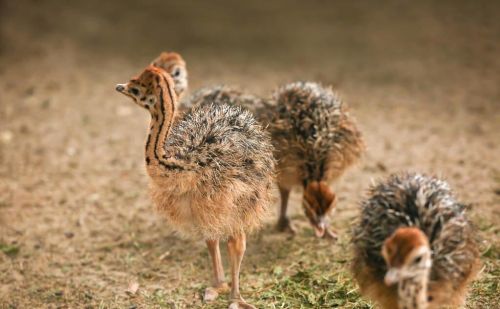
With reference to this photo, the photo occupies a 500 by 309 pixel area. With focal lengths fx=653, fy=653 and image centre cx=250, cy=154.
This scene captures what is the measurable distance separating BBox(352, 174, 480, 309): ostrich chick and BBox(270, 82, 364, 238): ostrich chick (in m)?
1.12

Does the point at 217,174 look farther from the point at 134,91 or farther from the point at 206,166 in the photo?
the point at 134,91

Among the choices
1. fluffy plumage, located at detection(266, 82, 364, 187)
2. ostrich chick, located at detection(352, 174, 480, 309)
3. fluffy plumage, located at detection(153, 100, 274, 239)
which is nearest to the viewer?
ostrich chick, located at detection(352, 174, 480, 309)

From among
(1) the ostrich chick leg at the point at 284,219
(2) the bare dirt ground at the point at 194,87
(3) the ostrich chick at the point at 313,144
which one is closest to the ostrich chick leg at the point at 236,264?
(2) the bare dirt ground at the point at 194,87

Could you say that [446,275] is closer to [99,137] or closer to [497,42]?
[99,137]

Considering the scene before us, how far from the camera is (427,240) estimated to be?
3615 millimetres

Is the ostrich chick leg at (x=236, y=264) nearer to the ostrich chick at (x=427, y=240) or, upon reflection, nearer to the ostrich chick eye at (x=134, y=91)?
the ostrich chick at (x=427, y=240)

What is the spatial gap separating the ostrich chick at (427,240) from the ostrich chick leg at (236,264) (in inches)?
37.5

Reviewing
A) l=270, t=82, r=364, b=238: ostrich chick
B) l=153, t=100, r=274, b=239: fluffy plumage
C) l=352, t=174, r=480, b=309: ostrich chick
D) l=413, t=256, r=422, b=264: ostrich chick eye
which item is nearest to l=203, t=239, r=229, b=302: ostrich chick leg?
l=153, t=100, r=274, b=239: fluffy plumage

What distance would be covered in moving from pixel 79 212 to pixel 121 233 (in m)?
0.60

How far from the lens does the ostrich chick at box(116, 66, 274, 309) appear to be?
420cm

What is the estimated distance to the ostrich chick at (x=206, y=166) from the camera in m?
4.20

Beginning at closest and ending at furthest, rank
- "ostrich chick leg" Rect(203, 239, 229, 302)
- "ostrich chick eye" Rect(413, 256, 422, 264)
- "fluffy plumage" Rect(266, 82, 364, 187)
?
1. "ostrich chick eye" Rect(413, 256, 422, 264)
2. "ostrich chick leg" Rect(203, 239, 229, 302)
3. "fluffy plumage" Rect(266, 82, 364, 187)

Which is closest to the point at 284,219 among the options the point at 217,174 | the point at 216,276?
the point at 216,276

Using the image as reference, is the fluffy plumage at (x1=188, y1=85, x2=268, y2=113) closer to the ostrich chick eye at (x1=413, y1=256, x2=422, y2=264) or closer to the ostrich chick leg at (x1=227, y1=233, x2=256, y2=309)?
the ostrich chick leg at (x1=227, y1=233, x2=256, y2=309)
